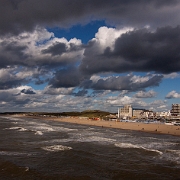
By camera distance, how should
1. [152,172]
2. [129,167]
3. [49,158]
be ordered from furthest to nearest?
[49,158] → [129,167] → [152,172]

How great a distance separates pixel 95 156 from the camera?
24.3 meters

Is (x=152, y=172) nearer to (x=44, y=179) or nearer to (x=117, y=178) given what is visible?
(x=117, y=178)

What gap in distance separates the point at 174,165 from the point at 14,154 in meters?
15.9

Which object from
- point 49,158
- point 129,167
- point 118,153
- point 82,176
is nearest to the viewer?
point 82,176

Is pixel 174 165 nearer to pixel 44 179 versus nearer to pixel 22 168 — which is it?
pixel 44 179

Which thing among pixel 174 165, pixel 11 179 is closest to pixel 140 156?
pixel 174 165

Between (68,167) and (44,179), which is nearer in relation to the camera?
(44,179)

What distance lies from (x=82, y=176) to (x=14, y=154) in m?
10.3

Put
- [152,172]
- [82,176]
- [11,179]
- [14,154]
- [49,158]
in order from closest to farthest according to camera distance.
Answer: [11,179]
[82,176]
[152,172]
[49,158]
[14,154]

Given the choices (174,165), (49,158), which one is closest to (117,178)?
(174,165)

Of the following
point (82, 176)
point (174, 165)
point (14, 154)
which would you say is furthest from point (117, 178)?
point (14, 154)

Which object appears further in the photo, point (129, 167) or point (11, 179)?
point (129, 167)

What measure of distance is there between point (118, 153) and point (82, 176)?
1017 centimetres

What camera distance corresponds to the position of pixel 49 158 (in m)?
22.6
